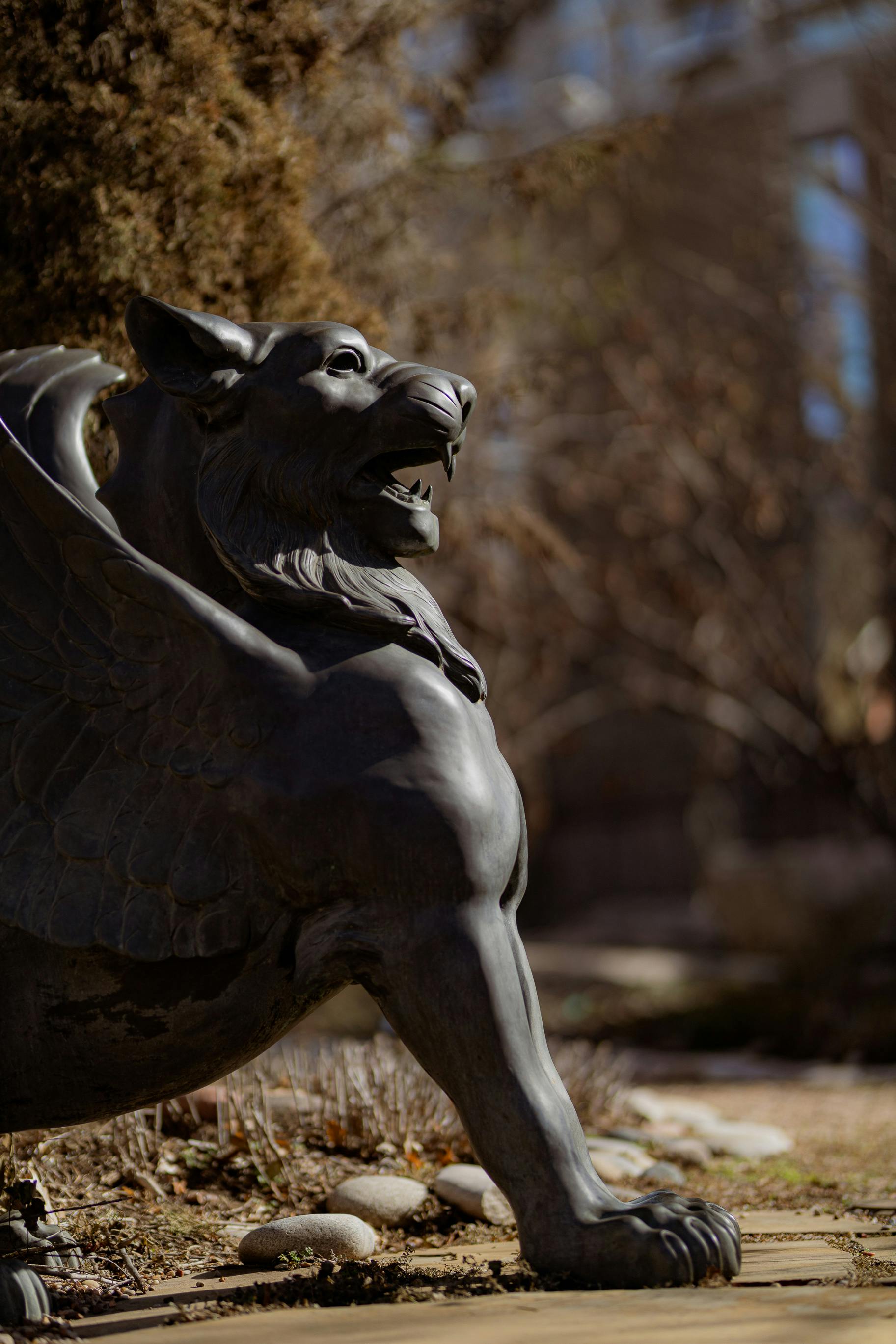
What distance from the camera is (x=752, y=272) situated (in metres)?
14.7

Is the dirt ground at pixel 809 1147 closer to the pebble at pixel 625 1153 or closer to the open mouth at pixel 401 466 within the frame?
the pebble at pixel 625 1153

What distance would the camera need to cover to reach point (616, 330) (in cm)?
1148

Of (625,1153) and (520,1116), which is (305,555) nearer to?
(520,1116)

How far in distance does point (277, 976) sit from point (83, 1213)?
3.96 feet

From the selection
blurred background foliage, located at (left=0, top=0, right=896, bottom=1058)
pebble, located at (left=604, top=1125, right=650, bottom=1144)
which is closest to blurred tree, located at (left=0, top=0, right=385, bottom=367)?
blurred background foliage, located at (left=0, top=0, right=896, bottom=1058)

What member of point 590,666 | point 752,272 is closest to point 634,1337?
point 590,666

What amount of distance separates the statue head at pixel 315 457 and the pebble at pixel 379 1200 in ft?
4.76

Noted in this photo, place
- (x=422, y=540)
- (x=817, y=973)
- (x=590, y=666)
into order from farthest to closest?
(x=590, y=666) < (x=817, y=973) < (x=422, y=540)

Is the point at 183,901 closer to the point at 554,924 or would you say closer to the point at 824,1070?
the point at 824,1070

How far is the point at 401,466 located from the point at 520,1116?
119cm

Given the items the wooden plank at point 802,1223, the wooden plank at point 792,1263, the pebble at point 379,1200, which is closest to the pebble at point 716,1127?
the wooden plank at point 802,1223

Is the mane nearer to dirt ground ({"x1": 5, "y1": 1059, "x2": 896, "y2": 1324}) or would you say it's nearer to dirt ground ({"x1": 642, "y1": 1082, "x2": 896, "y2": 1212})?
dirt ground ({"x1": 5, "y1": 1059, "x2": 896, "y2": 1324})

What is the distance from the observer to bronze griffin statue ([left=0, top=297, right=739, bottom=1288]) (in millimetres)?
2150

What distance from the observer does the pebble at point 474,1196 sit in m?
3.23
